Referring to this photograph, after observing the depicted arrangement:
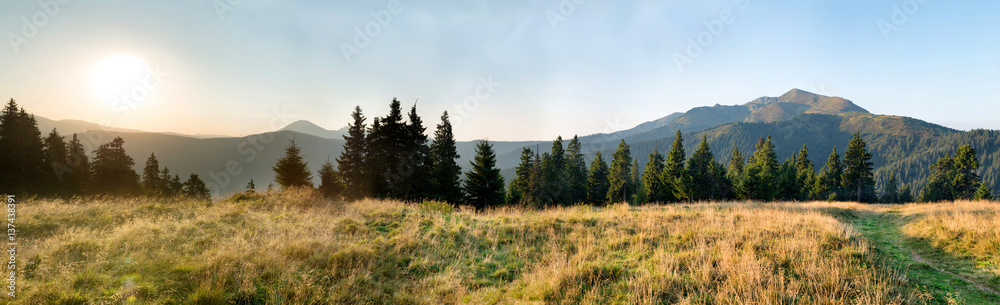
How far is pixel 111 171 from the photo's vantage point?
37188mm

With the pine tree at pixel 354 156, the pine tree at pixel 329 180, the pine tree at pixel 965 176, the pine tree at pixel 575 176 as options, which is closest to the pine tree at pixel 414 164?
the pine tree at pixel 354 156

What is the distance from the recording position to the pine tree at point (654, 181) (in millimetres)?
49250

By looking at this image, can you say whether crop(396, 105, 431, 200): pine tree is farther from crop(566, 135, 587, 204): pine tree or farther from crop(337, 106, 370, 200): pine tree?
crop(566, 135, 587, 204): pine tree

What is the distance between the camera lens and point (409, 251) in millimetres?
8195

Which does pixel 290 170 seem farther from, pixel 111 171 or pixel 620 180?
pixel 620 180

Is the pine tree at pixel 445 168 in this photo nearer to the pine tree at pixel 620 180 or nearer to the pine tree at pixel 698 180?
the pine tree at pixel 620 180

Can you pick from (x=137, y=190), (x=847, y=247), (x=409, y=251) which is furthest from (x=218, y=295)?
(x=137, y=190)

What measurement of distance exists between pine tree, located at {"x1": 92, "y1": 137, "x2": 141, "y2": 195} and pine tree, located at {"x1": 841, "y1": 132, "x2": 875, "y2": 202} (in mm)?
95748

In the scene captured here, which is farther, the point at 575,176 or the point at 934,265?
the point at 575,176

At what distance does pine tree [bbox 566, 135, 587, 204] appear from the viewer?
165 ft

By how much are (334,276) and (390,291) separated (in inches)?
42.6

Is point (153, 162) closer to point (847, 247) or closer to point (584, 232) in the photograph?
point (584, 232)

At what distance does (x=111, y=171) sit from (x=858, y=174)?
327ft

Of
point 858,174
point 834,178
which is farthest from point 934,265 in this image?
point 834,178
